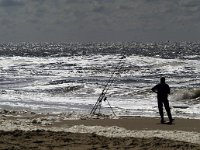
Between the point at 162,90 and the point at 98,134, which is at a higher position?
the point at 162,90

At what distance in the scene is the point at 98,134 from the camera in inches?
427

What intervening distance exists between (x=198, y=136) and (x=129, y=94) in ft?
48.8

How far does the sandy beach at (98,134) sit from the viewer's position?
9.19 m

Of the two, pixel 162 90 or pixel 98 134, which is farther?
pixel 162 90

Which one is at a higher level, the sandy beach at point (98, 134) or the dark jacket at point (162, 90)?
the dark jacket at point (162, 90)

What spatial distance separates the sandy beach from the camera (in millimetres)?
9188

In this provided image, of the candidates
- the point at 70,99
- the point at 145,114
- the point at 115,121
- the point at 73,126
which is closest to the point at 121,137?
the point at 73,126

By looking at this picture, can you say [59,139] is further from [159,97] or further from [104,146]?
[159,97]

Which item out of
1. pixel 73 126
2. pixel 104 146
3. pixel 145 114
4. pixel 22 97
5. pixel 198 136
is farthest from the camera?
pixel 22 97

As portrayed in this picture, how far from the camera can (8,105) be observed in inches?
800

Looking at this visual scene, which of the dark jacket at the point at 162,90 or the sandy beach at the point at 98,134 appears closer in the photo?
the sandy beach at the point at 98,134

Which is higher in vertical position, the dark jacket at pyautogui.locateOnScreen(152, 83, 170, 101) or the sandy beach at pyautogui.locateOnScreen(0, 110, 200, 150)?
the dark jacket at pyautogui.locateOnScreen(152, 83, 170, 101)

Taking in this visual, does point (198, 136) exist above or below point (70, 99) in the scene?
above

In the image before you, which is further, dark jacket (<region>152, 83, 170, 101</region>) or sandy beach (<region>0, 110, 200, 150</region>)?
dark jacket (<region>152, 83, 170, 101</region>)
